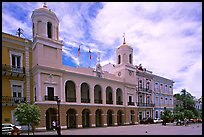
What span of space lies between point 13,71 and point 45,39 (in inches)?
199

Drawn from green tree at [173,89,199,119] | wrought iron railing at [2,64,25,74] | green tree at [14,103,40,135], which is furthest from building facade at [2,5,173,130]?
green tree at [173,89,199,119]

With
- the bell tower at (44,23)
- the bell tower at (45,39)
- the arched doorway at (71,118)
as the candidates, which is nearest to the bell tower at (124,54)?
the arched doorway at (71,118)

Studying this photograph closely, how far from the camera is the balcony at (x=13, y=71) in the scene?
23109 millimetres

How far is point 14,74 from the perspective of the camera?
23953mm

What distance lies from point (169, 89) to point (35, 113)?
122 ft

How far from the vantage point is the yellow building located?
23.1 m

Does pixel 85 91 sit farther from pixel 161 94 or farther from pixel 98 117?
pixel 161 94

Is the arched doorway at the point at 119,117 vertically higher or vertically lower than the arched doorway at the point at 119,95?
lower

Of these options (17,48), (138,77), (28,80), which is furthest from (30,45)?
(138,77)

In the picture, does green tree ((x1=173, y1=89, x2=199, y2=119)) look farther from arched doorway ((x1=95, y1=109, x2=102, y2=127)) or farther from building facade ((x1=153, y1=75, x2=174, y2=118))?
arched doorway ((x1=95, y1=109, x2=102, y2=127))

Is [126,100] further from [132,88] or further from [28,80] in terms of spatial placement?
[28,80]

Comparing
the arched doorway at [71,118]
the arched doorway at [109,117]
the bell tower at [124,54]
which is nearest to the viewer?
the arched doorway at [71,118]

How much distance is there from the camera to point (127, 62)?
123 feet

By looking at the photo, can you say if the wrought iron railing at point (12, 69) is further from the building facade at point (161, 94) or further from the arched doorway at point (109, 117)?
the building facade at point (161, 94)
